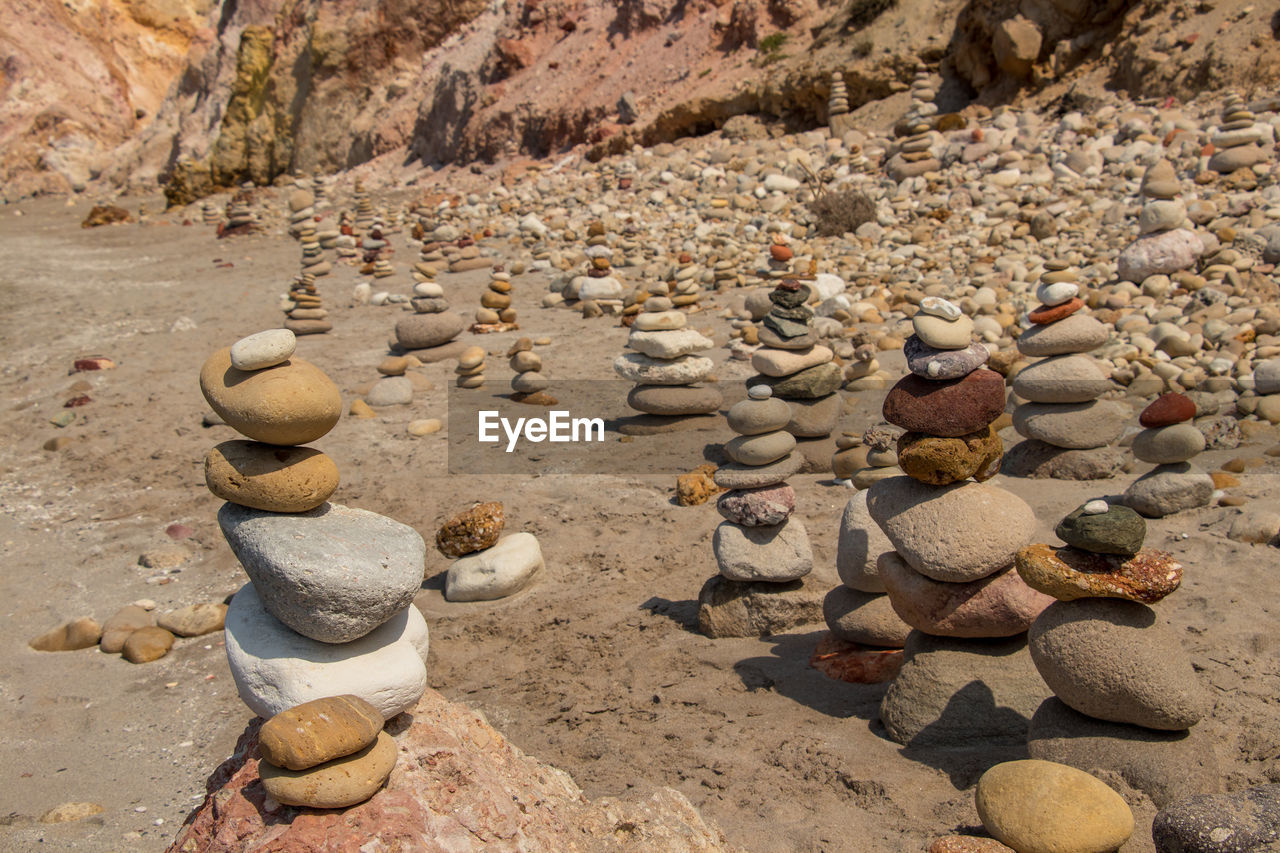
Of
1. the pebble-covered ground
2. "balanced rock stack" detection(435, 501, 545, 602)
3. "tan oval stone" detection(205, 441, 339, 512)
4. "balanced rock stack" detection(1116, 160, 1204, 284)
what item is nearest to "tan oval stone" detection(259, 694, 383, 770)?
"tan oval stone" detection(205, 441, 339, 512)

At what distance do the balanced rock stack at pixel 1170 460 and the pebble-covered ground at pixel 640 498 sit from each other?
0.10 m

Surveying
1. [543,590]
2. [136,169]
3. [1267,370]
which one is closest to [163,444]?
[543,590]

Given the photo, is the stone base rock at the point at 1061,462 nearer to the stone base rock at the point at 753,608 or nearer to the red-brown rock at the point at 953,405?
the stone base rock at the point at 753,608

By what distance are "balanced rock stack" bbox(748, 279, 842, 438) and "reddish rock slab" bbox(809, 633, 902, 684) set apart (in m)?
2.25

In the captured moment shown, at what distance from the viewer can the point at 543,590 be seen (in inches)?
221

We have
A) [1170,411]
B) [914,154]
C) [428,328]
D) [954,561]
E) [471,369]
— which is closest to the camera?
[954,561]

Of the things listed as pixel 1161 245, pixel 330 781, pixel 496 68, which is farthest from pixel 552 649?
pixel 496 68

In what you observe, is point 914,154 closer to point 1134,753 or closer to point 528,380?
point 528,380

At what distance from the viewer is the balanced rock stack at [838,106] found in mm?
16969

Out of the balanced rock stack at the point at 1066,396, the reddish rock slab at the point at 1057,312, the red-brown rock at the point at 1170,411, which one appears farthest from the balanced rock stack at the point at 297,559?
the balanced rock stack at the point at 1066,396

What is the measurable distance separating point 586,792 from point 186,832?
1.33 metres

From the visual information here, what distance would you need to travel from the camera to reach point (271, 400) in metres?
3.11

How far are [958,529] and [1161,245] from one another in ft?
25.8

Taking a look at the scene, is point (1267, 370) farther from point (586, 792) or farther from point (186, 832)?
point (186, 832)
